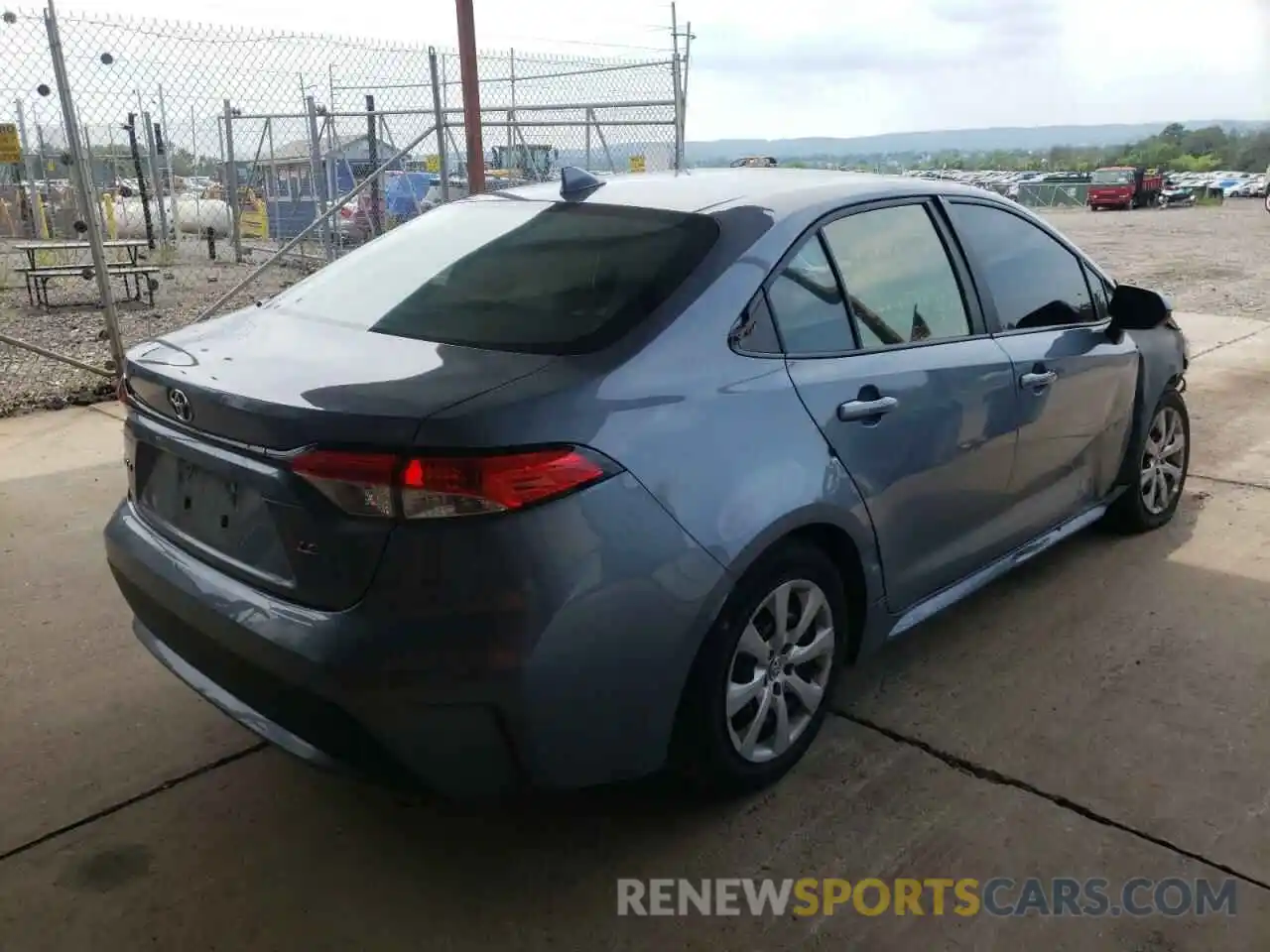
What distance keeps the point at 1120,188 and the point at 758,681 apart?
38.0 metres

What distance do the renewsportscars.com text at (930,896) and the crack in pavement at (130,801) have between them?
3.90ft

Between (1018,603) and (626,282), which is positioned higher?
(626,282)

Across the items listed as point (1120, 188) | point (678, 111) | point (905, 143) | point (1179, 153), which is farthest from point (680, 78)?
point (1179, 153)

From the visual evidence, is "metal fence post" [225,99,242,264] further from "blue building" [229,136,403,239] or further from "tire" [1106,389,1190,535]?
"tire" [1106,389,1190,535]

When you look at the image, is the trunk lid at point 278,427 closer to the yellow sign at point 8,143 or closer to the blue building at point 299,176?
the yellow sign at point 8,143

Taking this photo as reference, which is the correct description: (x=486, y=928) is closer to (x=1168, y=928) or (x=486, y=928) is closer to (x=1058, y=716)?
(x=1168, y=928)

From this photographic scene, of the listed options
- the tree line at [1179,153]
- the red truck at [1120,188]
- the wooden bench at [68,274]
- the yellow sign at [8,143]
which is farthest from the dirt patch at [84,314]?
the tree line at [1179,153]

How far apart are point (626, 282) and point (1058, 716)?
189 centimetres

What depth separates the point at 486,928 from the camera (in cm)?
239

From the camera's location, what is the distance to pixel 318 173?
484 inches

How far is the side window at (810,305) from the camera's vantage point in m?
2.77

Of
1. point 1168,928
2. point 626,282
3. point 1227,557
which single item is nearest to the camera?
point 1168,928

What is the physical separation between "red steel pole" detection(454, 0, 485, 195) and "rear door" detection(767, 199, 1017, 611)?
4.17 m

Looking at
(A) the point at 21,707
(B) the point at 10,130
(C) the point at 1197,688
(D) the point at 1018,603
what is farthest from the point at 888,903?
(B) the point at 10,130
